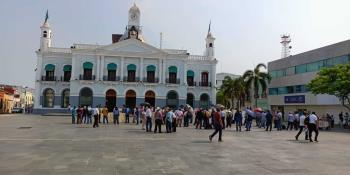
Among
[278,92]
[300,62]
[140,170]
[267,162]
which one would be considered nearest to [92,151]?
[140,170]

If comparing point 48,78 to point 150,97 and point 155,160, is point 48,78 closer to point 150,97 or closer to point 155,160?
point 150,97

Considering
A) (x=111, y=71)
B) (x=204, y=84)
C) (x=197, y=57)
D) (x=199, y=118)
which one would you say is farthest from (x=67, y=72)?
(x=199, y=118)

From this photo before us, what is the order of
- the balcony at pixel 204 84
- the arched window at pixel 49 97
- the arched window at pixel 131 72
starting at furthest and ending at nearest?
the balcony at pixel 204 84
the arched window at pixel 131 72
the arched window at pixel 49 97

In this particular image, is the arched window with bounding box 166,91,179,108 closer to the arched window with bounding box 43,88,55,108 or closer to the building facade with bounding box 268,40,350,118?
the building facade with bounding box 268,40,350,118

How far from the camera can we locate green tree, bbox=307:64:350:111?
107 ft

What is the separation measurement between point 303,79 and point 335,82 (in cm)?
1589

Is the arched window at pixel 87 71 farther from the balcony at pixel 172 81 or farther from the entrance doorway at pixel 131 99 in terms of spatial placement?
the balcony at pixel 172 81

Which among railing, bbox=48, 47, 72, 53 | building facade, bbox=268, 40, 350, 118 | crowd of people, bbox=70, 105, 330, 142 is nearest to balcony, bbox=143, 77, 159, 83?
railing, bbox=48, 47, 72, 53

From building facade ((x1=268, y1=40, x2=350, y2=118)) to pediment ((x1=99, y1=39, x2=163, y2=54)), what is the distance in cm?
1910

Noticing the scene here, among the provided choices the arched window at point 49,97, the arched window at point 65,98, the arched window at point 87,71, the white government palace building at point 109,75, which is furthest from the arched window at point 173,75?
the arched window at point 49,97

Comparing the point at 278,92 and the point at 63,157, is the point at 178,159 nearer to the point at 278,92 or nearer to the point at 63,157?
the point at 63,157

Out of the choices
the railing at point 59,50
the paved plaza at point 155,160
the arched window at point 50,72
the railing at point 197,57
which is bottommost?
the paved plaza at point 155,160

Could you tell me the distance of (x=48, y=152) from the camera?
12500mm

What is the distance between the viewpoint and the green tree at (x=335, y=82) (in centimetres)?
3269
